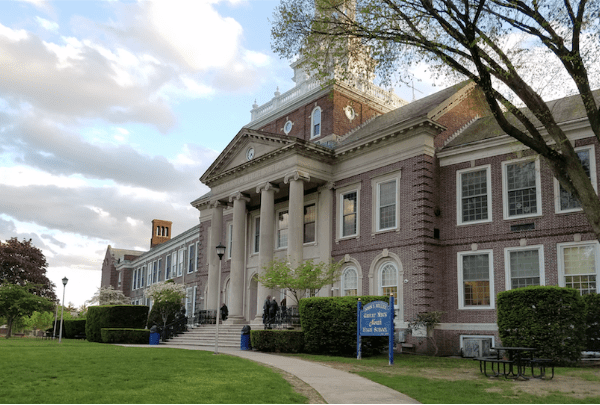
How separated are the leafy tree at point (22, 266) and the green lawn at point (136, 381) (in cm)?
4657

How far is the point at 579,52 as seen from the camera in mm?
14133

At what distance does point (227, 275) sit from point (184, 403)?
28.6 meters

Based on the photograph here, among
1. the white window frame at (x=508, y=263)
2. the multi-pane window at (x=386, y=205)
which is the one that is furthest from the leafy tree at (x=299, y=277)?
the white window frame at (x=508, y=263)

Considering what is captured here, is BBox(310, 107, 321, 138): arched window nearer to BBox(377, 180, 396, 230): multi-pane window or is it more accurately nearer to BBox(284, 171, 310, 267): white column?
BBox(284, 171, 310, 267): white column

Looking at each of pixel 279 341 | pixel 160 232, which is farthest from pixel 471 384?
pixel 160 232

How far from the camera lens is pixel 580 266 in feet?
69.8

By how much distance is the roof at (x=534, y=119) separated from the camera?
23.7m

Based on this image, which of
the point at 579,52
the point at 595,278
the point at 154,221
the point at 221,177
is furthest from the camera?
the point at 154,221

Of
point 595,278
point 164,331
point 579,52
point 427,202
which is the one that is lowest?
point 164,331

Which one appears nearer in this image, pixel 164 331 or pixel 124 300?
pixel 164 331

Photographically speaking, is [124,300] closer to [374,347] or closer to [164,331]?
[164,331]

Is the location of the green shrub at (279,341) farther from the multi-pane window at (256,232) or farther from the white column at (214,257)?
the multi-pane window at (256,232)

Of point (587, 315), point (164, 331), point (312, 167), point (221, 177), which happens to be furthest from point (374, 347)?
point (221, 177)

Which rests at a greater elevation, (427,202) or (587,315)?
(427,202)
